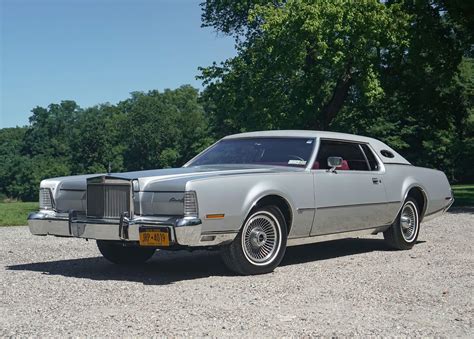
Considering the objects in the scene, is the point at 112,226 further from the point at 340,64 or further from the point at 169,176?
the point at 340,64

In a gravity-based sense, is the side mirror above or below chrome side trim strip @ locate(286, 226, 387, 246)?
above

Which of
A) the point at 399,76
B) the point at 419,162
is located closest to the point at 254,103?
the point at 399,76

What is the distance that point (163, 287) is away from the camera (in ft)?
20.8

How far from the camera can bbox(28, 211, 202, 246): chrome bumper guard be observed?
628 cm

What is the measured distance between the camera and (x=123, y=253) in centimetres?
798

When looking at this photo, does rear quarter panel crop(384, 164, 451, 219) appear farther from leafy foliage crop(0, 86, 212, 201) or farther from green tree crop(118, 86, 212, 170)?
green tree crop(118, 86, 212, 170)

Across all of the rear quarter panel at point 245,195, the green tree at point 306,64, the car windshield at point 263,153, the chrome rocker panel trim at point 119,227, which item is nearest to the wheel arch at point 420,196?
the car windshield at point 263,153

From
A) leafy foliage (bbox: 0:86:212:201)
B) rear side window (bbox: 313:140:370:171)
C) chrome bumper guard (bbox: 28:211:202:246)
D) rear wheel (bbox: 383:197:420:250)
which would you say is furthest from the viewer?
leafy foliage (bbox: 0:86:212:201)

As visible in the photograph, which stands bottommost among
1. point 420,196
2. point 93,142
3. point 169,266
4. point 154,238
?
point 169,266

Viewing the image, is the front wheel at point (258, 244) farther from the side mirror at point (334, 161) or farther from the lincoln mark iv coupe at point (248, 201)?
the side mirror at point (334, 161)

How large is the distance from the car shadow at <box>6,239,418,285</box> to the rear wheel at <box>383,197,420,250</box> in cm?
25

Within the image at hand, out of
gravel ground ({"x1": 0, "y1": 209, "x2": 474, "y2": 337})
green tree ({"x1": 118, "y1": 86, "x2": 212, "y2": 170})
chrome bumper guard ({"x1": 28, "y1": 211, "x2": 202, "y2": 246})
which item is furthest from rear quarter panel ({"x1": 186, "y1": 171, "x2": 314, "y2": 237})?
green tree ({"x1": 118, "y1": 86, "x2": 212, "y2": 170})

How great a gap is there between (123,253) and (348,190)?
2900mm

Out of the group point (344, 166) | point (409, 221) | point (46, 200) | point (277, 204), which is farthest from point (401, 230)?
point (46, 200)
